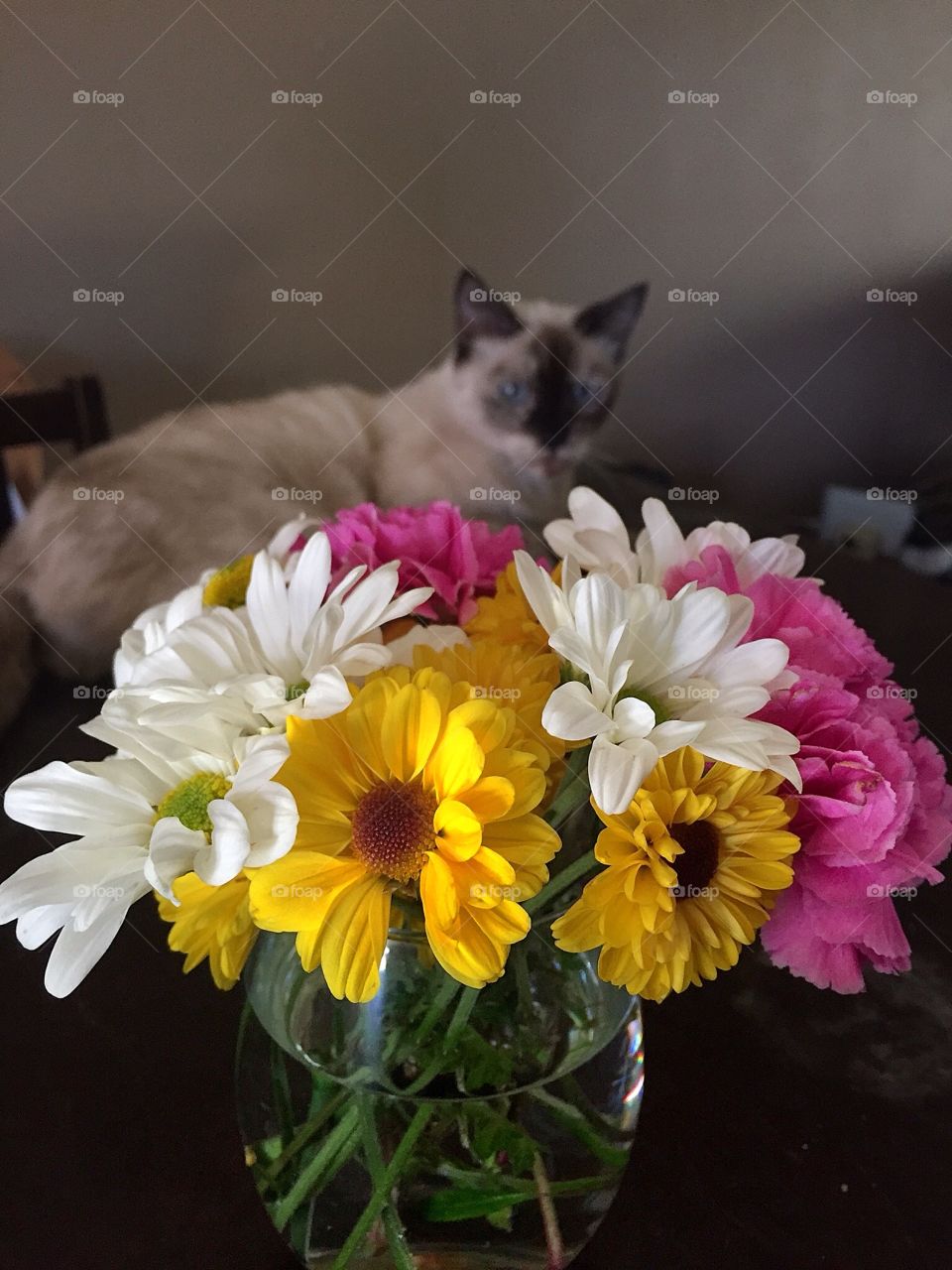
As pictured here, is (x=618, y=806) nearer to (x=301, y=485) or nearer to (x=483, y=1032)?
(x=483, y=1032)

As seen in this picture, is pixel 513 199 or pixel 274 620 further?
pixel 513 199

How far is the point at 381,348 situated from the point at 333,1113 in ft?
2.05

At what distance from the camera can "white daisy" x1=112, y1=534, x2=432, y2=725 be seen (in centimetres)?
35

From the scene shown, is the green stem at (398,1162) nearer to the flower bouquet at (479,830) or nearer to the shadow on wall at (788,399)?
the flower bouquet at (479,830)
